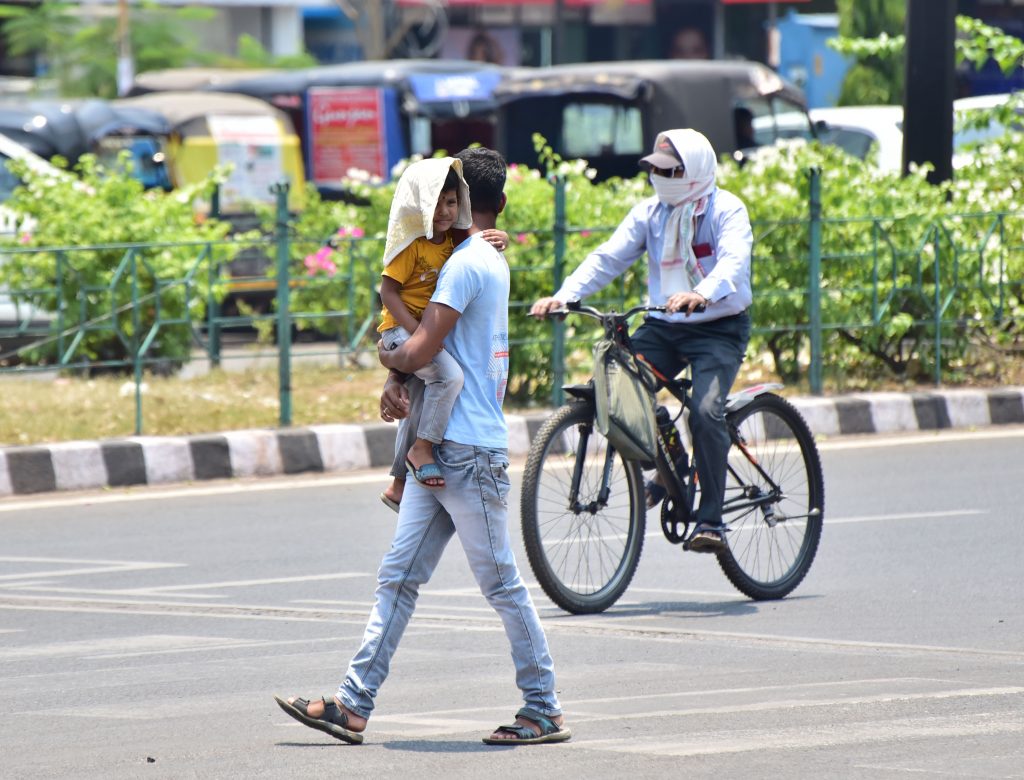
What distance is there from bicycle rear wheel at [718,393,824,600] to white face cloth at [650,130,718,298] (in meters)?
0.53

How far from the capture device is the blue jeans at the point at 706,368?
22.5 feet

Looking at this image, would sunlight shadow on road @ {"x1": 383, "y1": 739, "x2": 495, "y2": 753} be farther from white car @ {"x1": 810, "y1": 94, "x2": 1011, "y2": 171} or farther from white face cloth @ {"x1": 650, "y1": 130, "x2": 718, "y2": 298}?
white car @ {"x1": 810, "y1": 94, "x2": 1011, "y2": 171}

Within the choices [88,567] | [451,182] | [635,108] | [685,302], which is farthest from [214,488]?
[635,108]

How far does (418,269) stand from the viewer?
488cm

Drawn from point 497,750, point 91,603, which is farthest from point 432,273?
point 91,603

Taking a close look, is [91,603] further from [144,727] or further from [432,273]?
[432,273]

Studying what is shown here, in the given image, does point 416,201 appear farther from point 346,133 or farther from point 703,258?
point 346,133

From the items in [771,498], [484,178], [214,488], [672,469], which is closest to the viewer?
[484,178]

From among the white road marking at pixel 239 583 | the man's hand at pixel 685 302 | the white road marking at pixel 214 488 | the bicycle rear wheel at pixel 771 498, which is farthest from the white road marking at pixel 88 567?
the man's hand at pixel 685 302

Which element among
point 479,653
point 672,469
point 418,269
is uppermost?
point 418,269

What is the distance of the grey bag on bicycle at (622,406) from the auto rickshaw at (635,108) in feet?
50.2

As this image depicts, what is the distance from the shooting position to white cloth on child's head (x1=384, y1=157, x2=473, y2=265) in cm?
475

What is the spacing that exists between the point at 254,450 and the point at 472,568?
575 centimetres

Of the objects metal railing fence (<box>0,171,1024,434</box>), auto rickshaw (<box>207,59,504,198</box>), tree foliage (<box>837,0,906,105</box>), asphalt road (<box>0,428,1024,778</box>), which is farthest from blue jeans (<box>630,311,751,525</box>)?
tree foliage (<box>837,0,906,105</box>)
